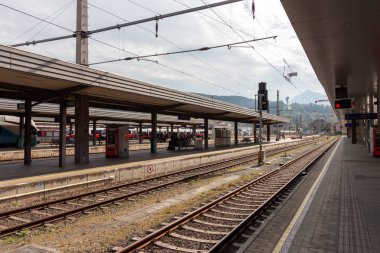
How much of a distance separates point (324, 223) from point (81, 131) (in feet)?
48.4

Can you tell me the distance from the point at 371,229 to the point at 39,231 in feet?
24.9

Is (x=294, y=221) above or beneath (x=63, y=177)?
beneath

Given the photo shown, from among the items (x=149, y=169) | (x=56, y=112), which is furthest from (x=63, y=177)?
(x=56, y=112)

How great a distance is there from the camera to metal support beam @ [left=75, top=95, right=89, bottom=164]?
61.6ft

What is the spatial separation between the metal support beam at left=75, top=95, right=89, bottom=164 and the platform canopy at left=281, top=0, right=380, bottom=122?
1251cm

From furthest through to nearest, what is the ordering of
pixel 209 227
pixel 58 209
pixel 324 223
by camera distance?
pixel 58 209 → pixel 209 227 → pixel 324 223

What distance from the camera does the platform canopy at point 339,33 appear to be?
9508 mm

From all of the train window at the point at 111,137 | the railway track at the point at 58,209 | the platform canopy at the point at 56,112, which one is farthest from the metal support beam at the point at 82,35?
the platform canopy at the point at 56,112

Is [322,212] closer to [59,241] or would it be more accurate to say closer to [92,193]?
[59,241]

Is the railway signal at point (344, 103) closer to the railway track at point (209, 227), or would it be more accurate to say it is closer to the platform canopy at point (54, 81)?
the platform canopy at point (54, 81)

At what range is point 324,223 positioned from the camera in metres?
7.70

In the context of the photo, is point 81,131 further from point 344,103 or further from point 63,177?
point 344,103

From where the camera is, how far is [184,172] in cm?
1875

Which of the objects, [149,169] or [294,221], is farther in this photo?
[149,169]
